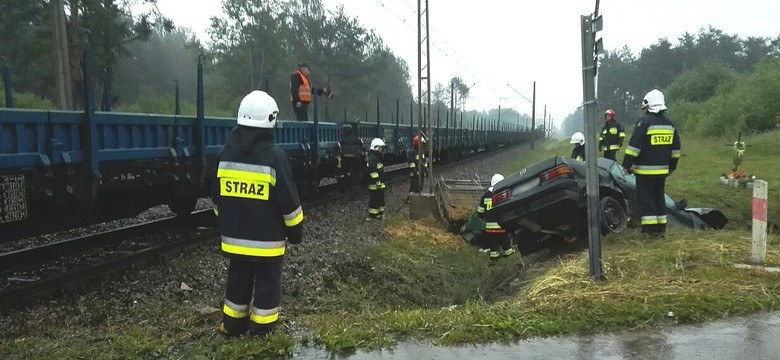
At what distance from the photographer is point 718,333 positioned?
419 centimetres

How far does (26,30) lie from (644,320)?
4142 centimetres

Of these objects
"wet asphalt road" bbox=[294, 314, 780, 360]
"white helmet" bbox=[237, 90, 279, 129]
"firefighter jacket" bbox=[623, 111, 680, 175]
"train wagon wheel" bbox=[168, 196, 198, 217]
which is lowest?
"wet asphalt road" bbox=[294, 314, 780, 360]

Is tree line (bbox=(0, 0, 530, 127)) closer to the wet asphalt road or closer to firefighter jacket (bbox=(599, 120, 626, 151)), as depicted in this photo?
firefighter jacket (bbox=(599, 120, 626, 151))

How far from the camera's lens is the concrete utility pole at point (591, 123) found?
521 centimetres

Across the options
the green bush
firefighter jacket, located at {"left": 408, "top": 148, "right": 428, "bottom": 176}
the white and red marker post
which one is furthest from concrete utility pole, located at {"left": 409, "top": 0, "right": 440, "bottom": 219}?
the green bush

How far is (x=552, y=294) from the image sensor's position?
5082 mm

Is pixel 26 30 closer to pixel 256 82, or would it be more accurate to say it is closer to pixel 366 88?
pixel 256 82

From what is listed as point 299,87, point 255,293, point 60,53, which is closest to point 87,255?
point 255,293

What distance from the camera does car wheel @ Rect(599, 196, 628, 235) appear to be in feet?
24.2

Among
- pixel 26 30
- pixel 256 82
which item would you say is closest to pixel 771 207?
pixel 26 30

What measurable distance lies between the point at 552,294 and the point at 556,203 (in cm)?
229

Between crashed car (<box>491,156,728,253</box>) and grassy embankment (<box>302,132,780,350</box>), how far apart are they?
302mm

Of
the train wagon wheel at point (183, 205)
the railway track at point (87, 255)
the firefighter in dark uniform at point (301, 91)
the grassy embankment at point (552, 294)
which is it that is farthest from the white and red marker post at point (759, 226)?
the firefighter in dark uniform at point (301, 91)

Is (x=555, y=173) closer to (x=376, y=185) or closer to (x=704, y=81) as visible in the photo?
(x=376, y=185)
